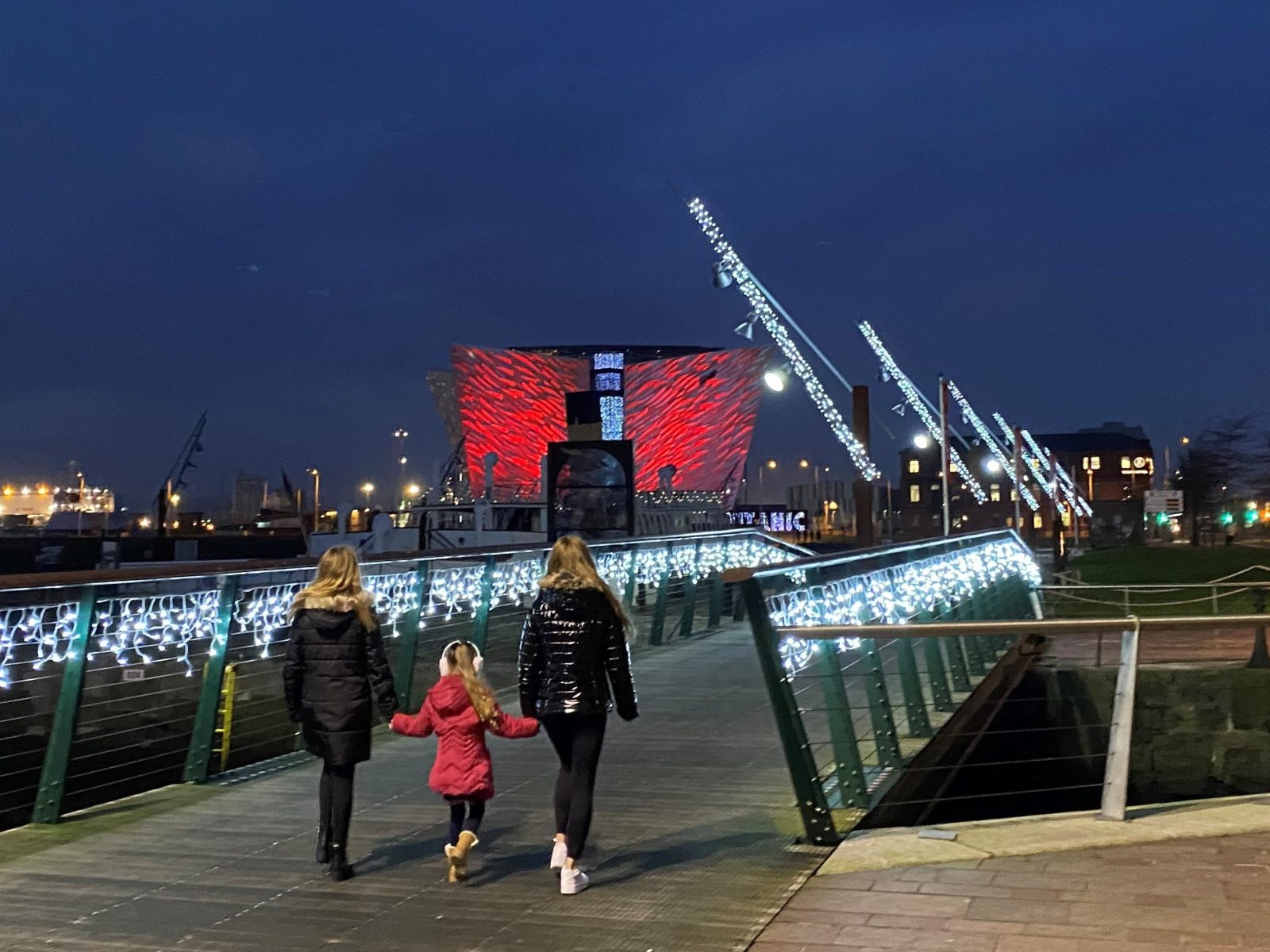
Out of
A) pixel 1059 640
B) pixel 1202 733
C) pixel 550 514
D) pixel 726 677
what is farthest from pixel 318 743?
pixel 550 514

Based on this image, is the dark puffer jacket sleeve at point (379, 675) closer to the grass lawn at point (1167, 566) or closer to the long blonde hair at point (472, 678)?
the long blonde hair at point (472, 678)

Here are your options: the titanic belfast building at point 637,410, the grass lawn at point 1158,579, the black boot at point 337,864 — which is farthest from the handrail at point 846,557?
the titanic belfast building at point 637,410

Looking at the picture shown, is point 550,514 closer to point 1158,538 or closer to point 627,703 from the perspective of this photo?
point 627,703

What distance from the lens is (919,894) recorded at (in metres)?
5.23

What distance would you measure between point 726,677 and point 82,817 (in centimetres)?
658

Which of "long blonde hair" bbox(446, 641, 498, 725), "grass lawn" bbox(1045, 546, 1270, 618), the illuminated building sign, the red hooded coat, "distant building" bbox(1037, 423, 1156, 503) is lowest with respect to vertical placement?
"grass lawn" bbox(1045, 546, 1270, 618)

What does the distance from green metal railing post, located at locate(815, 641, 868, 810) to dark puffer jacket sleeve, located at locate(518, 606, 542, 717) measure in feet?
5.26

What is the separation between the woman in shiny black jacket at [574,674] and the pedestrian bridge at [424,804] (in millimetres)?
393

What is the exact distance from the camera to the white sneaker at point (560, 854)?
5.46 m

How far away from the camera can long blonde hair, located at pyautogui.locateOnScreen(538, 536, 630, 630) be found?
223 inches

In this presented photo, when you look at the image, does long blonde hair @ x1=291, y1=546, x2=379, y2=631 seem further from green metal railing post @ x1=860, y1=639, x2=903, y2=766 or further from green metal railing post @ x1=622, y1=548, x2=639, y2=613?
green metal railing post @ x1=622, y1=548, x2=639, y2=613

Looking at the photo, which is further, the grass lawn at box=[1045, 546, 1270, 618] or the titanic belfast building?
the titanic belfast building

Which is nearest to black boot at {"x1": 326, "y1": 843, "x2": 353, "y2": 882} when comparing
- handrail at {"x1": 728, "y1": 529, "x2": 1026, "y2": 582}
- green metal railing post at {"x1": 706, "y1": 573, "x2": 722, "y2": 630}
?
handrail at {"x1": 728, "y1": 529, "x2": 1026, "y2": 582}

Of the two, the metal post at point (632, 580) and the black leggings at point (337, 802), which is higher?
the metal post at point (632, 580)
